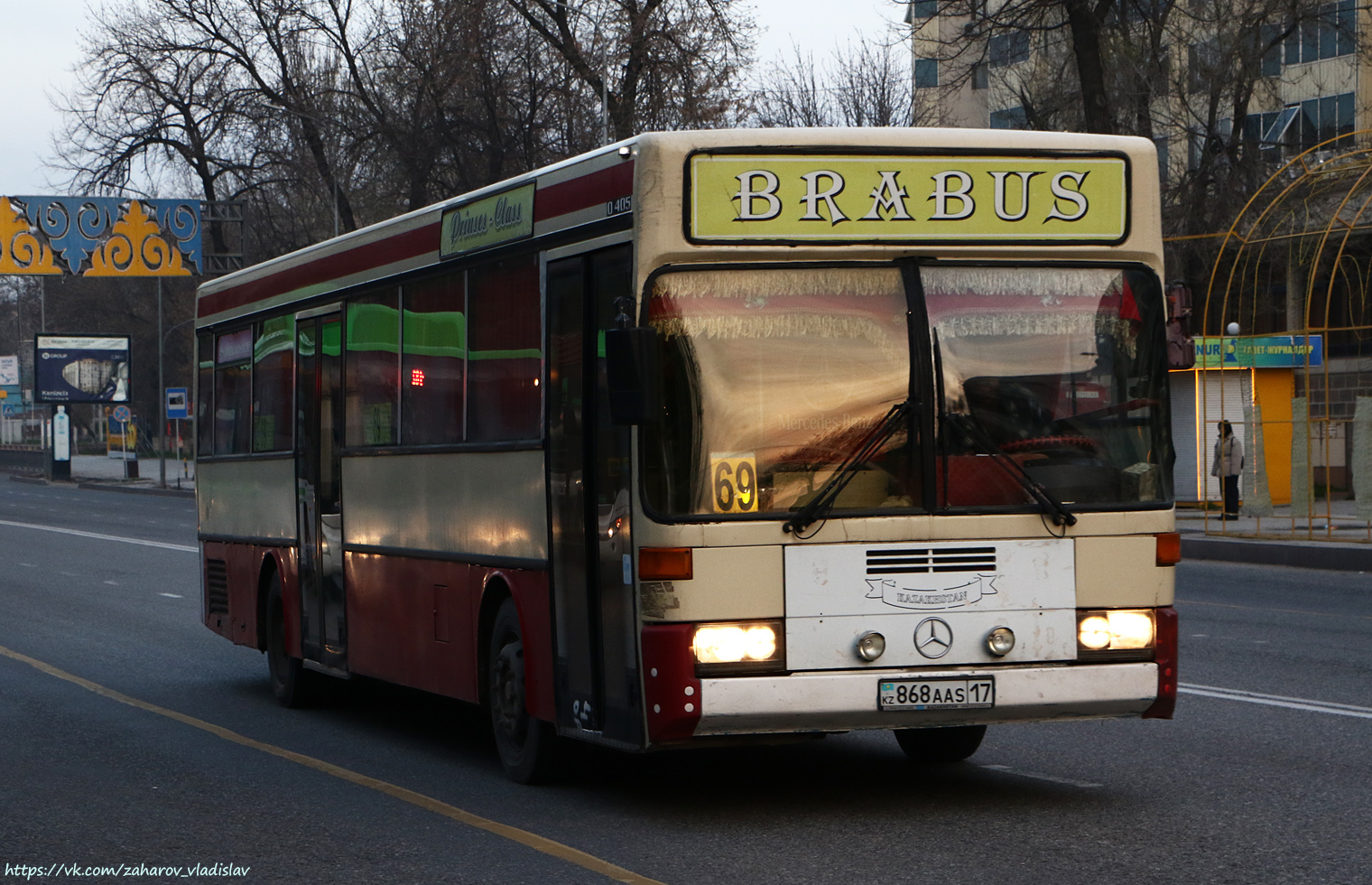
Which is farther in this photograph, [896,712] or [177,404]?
[177,404]

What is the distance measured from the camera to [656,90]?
39.2 metres

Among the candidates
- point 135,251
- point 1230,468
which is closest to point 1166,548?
point 1230,468

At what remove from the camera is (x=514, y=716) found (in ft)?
29.3

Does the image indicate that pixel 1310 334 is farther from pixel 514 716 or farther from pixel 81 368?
pixel 81 368

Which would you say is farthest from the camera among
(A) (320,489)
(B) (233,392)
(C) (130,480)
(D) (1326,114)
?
(C) (130,480)

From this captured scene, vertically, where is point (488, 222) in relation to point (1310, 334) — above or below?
below

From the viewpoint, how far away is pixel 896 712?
24.7 feet

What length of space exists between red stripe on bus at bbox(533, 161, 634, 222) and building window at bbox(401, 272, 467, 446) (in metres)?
1.02

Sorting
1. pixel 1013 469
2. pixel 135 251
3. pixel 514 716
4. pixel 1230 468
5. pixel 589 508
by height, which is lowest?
pixel 514 716

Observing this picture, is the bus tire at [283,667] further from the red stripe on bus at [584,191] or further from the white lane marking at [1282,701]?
the white lane marking at [1282,701]

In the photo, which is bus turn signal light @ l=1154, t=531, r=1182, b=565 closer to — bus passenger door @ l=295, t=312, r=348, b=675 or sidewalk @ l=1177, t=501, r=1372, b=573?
bus passenger door @ l=295, t=312, r=348, b=675

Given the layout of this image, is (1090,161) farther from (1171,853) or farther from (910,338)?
(1171,853)

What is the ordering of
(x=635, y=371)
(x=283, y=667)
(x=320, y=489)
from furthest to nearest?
(x=283, y=667)
(x=320, y=489)
(x=635, y=371)

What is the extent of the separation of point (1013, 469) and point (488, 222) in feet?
→ 9.54
